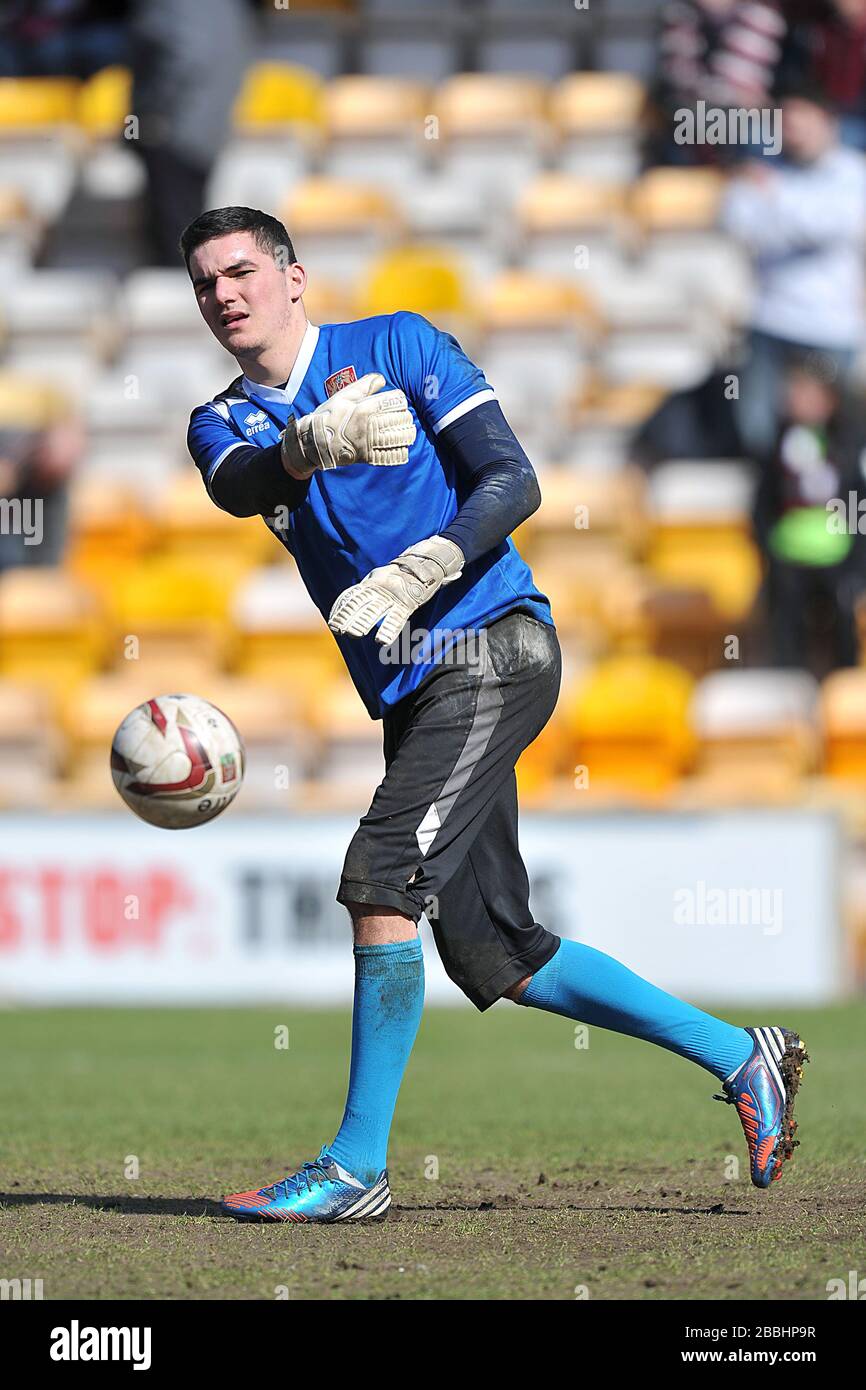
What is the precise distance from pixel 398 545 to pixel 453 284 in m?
11.2

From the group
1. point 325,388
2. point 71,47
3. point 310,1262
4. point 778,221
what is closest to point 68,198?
point 71,47

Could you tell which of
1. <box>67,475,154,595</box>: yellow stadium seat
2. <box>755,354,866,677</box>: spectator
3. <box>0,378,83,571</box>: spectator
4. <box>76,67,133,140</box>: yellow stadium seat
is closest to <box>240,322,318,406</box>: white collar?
<box>755,354,866,677</box>: spectator

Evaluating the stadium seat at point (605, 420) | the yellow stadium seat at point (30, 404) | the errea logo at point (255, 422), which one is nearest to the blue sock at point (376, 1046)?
the errea logo at point (255, 422)

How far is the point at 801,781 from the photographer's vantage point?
12.4 meters

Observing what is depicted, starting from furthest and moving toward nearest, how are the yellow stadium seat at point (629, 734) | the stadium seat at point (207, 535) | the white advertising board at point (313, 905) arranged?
the stadium seat at point (207, 535), the yellow stadium seat at point (629, 734), the white advertising board at point (313, 905)

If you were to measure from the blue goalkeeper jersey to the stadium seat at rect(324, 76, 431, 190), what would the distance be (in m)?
13.8

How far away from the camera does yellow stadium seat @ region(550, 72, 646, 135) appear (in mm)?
18453

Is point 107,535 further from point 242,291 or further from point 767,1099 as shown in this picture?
point 767,1099

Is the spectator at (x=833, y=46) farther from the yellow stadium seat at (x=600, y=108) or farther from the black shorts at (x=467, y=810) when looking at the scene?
the black shorts at (x=467, y=810)

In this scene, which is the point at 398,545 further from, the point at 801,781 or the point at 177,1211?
the point at 801,781

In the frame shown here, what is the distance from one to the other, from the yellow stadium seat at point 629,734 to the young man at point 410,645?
673cm

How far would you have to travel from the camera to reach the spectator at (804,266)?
14023mm

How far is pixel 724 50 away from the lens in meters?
15.5

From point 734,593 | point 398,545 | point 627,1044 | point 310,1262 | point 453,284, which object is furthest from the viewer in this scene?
point 453,284
